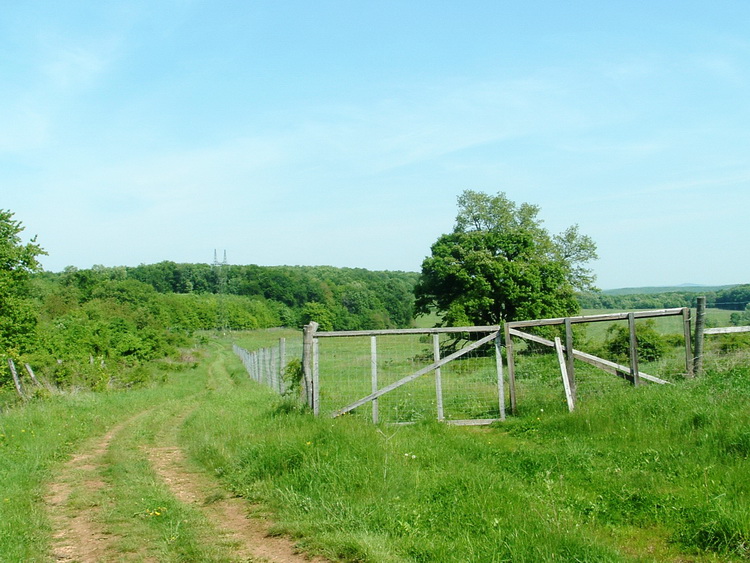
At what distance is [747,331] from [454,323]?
25.8 metres

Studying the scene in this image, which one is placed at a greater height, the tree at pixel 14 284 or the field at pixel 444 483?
the tree at pixel 14 284

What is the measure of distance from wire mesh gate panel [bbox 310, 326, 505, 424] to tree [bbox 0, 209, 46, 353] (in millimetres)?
20341

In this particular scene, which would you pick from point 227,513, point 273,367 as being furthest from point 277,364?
point 227,513

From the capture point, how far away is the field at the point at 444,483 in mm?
5316

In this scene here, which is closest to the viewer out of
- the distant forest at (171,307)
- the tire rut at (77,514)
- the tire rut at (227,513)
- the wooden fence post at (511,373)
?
the tire rut at (227,513)

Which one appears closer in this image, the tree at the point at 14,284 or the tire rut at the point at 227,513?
the tire rut at the point at 227,513

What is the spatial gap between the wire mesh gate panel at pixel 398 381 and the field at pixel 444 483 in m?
0.61

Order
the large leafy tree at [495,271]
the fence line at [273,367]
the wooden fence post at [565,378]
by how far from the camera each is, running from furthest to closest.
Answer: the large leafy tree at [495,271] < the fence line at [273,367] < the wooden fence post at [565,378]

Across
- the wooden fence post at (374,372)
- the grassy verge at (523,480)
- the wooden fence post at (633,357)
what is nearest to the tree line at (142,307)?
the wooden fence post at (374,372)

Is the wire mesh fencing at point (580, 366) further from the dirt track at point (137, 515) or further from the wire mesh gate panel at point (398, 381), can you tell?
the dirt track at point (137, 515)

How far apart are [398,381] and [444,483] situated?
418cm

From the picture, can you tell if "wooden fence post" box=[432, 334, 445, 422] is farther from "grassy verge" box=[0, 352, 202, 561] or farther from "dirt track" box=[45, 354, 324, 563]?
"grassy verge" box=[0, 352, 202, 561]

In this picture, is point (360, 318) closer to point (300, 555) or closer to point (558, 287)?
point (558, 287)

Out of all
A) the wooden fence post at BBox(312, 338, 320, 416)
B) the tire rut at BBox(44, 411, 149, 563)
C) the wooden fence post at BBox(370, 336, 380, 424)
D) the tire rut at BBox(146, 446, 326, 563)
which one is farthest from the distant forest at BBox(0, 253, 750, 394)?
the tire rut at BBox(44, 411, 149, 563)
